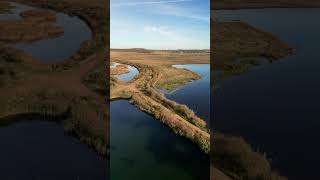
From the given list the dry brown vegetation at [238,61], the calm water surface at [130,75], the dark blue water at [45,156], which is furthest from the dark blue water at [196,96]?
the dark blue water at [45,156]

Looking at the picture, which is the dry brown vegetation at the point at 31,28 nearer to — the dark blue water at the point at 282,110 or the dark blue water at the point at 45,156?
the dark blue water at the point at 45,156

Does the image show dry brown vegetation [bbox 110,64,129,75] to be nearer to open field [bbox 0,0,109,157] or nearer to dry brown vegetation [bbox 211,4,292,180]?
open field [bbox 0,0,109,157]

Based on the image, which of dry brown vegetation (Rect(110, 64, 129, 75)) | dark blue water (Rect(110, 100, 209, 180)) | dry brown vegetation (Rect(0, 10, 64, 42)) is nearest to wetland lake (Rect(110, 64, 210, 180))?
dark blue water (Rect(110, 100, 209, 180))

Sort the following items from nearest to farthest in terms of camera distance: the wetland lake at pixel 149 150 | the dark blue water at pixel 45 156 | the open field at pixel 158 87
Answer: the dark blue water at pixel 45 156 → the wetland lake at pixel 149 150 → the open field at pixel 158 87

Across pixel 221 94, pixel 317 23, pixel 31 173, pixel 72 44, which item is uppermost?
pixel 317 23

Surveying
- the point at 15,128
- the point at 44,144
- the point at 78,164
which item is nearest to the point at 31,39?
the point at 15,128

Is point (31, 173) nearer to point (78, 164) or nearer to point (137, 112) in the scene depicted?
point (78, 164)

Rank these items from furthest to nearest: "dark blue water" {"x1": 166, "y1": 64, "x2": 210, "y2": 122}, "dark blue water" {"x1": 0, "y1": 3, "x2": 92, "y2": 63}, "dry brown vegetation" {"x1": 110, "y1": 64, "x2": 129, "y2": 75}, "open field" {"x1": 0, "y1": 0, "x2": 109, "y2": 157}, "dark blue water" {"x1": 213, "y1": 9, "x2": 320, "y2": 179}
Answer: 1. "dry brown vegetation" {"x1": 110, "y1": 64, "x2": 129, "y2": 75}
2. "dark blue water" {"x1": 0, "y1": 3, "x2": 92, "y2": 63}
3. "dark blue water" {"x1": 166, "y1": 64, "x2": 210, "y2": 122}
4. "open field" {"x1": 0, "y1": 0, "x2": 109, "y2": 157}
5. "dark blue water" {"x1": 213, "y1": 9, "x2": 320, "y2": 179}
